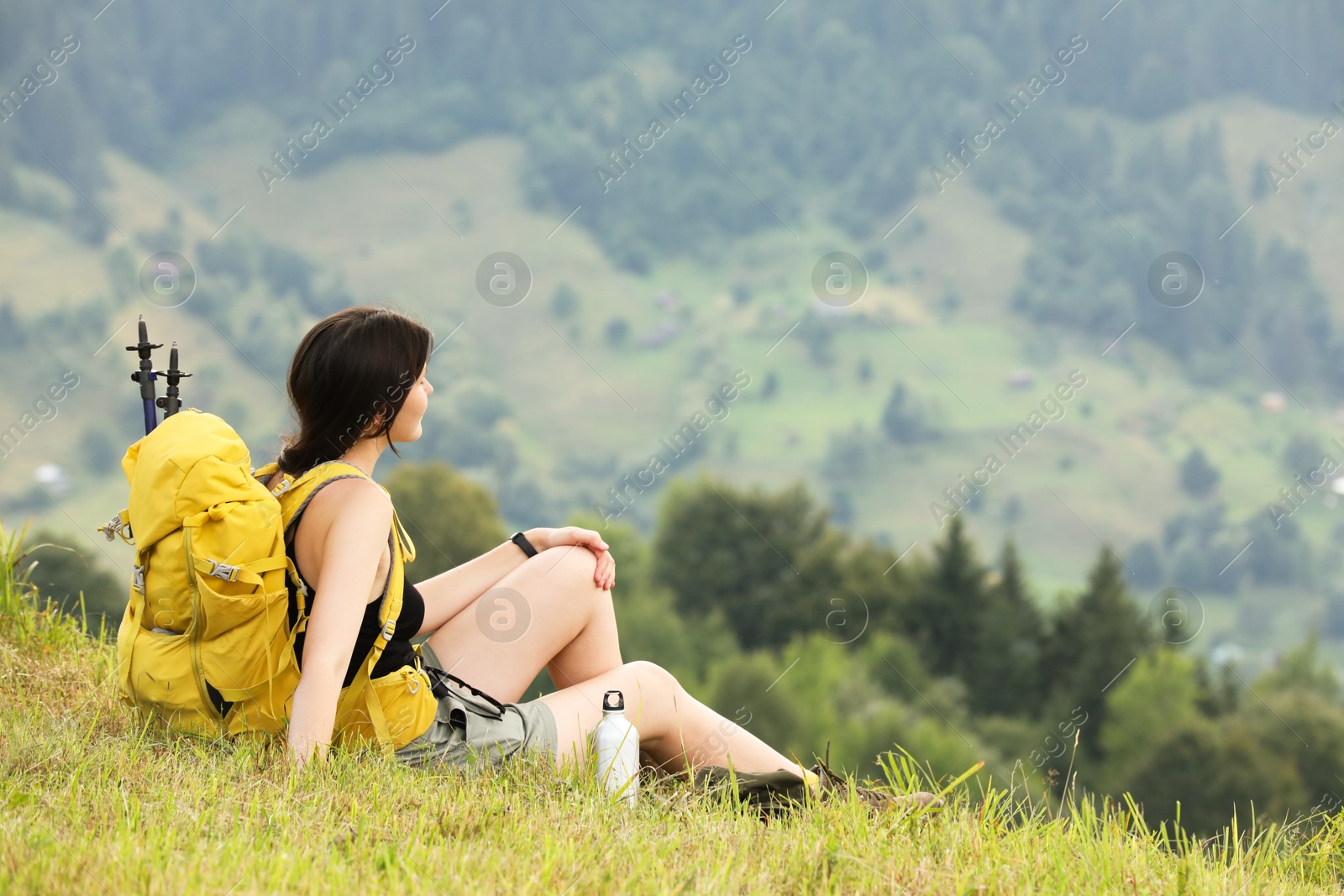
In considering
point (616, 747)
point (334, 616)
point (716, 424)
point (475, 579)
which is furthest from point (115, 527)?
point (716, 424)

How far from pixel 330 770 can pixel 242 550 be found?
2.13 feet

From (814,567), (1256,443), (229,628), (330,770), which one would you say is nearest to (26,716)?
(229,628)

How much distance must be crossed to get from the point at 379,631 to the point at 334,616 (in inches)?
11.3

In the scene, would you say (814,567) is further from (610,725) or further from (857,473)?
(857,473)

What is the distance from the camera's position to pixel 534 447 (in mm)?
177000

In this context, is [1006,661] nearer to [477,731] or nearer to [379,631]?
[477,731]

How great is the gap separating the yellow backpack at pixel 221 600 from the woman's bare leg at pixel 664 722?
1.62 feet

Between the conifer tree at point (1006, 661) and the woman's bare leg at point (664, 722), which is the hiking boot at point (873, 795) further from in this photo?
the conifer tree at point (1006, 661)

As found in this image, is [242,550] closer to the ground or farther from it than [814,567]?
farther from it

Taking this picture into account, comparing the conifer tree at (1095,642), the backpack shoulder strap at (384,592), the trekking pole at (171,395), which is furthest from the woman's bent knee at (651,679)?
the conifer tree at (1095,642)

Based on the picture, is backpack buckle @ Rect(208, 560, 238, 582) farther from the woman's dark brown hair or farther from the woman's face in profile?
the woman's face in profile

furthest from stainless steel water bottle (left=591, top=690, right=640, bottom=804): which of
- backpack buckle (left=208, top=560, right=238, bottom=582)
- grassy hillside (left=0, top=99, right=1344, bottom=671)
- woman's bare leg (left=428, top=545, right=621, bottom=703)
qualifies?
grassy hillside (left=0, top=99, right=1344, bottom=671)

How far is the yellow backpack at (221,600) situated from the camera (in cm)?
338

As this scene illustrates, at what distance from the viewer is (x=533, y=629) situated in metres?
4.22
